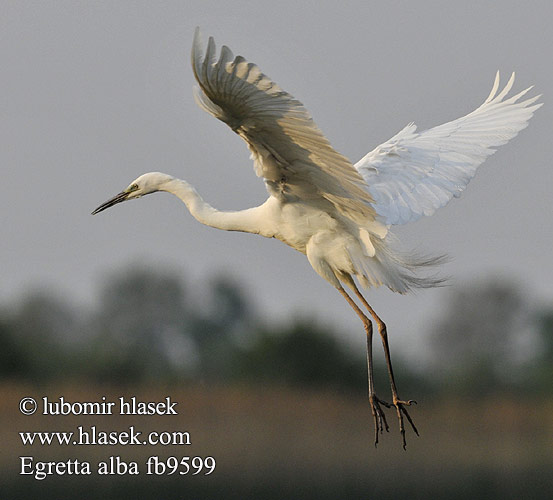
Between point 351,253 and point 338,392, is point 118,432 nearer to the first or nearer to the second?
point 338,392

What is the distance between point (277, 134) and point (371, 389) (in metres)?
1.53

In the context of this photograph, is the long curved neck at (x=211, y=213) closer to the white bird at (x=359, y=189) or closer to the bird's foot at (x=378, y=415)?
the white bird at (x=359, y=189)

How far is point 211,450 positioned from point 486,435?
4.03 m

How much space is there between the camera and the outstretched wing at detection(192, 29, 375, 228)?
12.3ft

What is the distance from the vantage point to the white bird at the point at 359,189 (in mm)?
4359

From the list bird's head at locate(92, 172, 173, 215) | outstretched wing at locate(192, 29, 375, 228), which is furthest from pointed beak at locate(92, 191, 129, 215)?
outstretched wing at locate(192, 29, 375, 228)

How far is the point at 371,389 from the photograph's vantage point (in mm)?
5090

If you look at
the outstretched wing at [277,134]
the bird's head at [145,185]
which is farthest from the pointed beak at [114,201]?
the outstretched wing at [277,134]

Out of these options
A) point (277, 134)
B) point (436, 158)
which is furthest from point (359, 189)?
point (436, 158)

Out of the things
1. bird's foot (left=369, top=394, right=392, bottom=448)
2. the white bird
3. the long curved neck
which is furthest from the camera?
the long curved neck

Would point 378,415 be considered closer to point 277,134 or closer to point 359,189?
point 359,189

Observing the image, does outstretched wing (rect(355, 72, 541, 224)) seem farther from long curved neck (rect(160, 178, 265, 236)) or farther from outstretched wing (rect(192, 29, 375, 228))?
long curved neck (rect(160, 178, 265, 236))

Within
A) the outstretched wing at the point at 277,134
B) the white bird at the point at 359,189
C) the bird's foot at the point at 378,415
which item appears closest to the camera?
the outstretched wing at the point at 277,134

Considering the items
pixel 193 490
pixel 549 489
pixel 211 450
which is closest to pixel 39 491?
pixel 193 490
